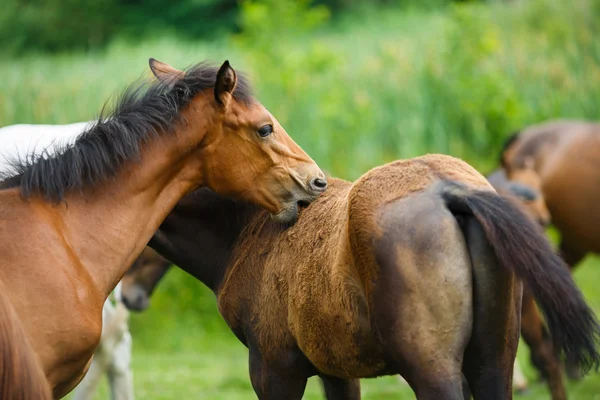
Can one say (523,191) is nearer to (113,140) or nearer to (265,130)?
(265,130)

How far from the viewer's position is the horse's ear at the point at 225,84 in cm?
365

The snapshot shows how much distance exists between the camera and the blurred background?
921 centimetres

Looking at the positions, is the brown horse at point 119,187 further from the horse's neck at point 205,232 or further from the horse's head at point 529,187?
the horse's head at point 529,187

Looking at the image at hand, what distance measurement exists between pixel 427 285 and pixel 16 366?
5.01 feet

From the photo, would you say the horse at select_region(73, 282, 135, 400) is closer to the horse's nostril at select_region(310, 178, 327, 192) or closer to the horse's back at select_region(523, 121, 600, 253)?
the horse's nostril at select_region(310, 178, 327, 192)

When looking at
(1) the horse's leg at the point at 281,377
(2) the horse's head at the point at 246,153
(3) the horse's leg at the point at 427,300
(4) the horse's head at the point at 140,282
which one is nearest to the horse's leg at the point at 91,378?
(4) the horse's head at the point at 140,282

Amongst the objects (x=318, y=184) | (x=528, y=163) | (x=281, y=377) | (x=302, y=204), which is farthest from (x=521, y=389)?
(x=318, y=184)

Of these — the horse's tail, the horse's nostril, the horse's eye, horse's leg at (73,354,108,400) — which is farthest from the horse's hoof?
the horse's tail

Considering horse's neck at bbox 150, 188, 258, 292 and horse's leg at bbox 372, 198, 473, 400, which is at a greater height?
horse's leg at bbox 372, 198, 473, 400

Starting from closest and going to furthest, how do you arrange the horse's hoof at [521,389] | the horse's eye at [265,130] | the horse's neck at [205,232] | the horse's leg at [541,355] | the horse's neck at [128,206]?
the horse's neck at [128,206]
the horse's eye at [265,130]
the horse's neck at [205,232]
the horse's leg at [541,355]
the horse's hoof at [521,389]

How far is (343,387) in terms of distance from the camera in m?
4.29

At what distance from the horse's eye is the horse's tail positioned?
1.55 m

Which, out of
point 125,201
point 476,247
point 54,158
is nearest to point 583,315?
point 476,247

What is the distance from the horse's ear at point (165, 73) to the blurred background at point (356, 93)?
3.78 m
